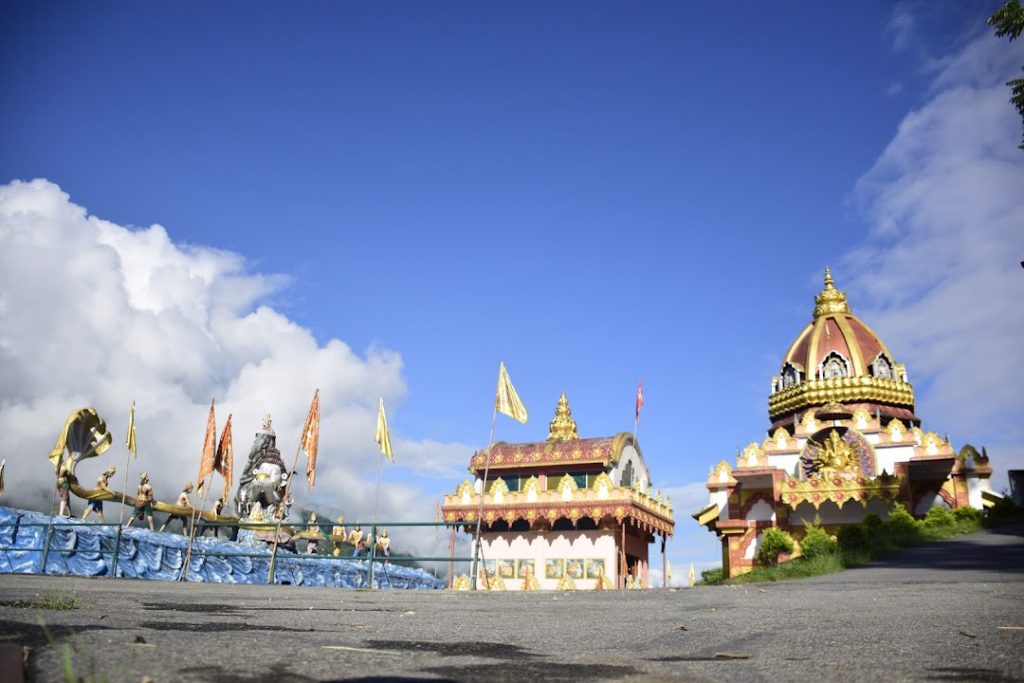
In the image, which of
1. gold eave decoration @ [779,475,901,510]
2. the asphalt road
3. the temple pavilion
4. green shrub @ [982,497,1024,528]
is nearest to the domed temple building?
gold eave decoration @ [779,475,901,510]

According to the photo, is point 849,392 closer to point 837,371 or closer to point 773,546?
point 837,371

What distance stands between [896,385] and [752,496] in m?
12.1

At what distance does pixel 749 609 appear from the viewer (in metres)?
7.82

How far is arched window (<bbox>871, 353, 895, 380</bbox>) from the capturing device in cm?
3828

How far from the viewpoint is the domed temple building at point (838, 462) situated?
27.9 metres

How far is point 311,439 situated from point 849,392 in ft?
83.9

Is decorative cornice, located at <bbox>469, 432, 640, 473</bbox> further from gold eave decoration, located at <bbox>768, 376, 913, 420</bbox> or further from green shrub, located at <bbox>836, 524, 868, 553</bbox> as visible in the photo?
green shrub, located at <bbox>836, 524, 868, 553</bbox>

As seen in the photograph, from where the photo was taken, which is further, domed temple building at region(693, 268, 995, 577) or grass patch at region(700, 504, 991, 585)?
domed temple building at region(693, 268, 995, 577)

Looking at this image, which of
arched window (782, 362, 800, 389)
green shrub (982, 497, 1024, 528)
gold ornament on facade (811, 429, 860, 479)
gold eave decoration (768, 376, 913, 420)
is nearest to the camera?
green shrub (982, 497, 1024, 528)

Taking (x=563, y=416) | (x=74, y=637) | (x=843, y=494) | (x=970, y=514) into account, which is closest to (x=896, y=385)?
(x=843, y=494)

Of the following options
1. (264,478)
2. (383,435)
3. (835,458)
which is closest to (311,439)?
(383,435)

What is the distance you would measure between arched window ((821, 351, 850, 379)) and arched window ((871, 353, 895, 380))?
1417mm

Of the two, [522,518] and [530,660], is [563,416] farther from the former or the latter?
[530,660]

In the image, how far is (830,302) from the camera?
4216 centimetres
